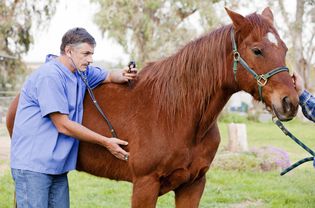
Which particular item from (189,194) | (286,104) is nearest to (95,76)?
(189,194)

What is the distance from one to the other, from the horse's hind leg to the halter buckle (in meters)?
0.97

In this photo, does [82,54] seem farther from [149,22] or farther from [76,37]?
[149,22]

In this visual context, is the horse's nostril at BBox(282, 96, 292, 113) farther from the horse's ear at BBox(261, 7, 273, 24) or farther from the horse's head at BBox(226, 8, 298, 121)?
Result: the horse's ear at BBox(261, 7, 273, 24)

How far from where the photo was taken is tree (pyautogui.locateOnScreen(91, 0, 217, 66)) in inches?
1048

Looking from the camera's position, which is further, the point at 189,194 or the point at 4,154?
the point at 4,154

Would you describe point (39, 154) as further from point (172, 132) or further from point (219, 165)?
point (219, 165)

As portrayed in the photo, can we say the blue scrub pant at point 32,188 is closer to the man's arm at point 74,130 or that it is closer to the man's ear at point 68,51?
the man's arm at point 74,130

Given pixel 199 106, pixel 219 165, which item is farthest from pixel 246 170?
pixel 199 106

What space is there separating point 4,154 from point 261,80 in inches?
351

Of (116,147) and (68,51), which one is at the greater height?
(68,51)

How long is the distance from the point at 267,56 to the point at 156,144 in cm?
96

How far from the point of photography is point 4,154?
10727 millimetres

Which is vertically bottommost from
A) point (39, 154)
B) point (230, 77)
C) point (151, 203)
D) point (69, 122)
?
point (151, 203)

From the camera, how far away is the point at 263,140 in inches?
635
